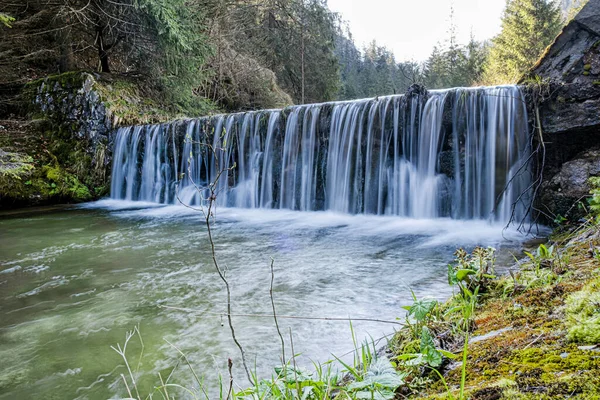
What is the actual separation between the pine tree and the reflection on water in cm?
2214

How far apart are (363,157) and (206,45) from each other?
363 inches

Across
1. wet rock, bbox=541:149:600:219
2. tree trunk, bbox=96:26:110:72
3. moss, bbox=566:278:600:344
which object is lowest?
moss, bbox=566:278:600:344

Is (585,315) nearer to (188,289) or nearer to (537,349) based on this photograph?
(537,349)

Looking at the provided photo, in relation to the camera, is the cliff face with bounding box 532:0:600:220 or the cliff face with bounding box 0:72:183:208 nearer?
the cliff face with bounding box 532:0:600:220

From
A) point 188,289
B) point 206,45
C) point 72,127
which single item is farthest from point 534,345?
point 206,45

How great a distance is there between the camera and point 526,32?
24109 mm

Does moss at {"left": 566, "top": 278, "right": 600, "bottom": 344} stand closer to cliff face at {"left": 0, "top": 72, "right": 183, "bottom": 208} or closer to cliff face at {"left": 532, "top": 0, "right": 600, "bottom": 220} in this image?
cliff face at {"left": 532, "top": 0, "right": 600, "bottom": 220}

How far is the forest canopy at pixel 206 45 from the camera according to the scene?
1273 cm

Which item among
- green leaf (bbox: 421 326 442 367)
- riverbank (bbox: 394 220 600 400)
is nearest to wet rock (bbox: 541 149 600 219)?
riverbank (bbox: 394 220 600 400)

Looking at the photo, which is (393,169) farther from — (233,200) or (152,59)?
(152,59)

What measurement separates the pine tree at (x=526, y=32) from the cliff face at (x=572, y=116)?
63.3 ft

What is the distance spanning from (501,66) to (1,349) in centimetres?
2981

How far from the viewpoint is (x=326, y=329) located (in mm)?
2793

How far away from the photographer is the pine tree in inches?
929
